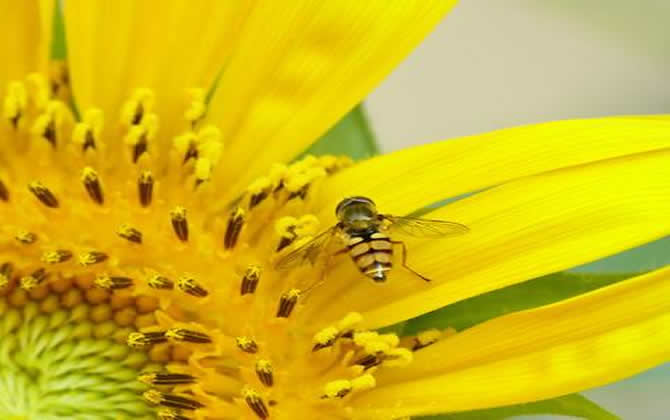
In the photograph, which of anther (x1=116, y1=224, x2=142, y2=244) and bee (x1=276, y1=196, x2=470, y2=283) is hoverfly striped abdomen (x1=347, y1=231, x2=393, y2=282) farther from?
anther (x1=116, y1=224, x2=142, y2=244)

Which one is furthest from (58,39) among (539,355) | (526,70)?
(526,70)

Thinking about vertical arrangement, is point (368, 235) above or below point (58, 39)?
below

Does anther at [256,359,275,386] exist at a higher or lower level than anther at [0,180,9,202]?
lower

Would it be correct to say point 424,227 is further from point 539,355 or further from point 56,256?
point 56,256

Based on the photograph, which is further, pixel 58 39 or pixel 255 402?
pixel 58 39

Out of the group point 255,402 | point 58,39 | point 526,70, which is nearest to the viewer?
point 255,402

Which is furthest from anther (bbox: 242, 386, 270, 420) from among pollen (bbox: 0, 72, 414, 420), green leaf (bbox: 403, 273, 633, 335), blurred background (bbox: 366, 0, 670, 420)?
blurred background (bbox: 366, 0, 670, 420)

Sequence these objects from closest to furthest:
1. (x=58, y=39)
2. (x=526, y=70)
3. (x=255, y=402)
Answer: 1. (x=255, y=402)
2. (x=58, y=39)
3. (x=526, y=70)

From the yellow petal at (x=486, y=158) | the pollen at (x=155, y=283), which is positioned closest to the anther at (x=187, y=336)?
the pollen at (x=155, y=283)
